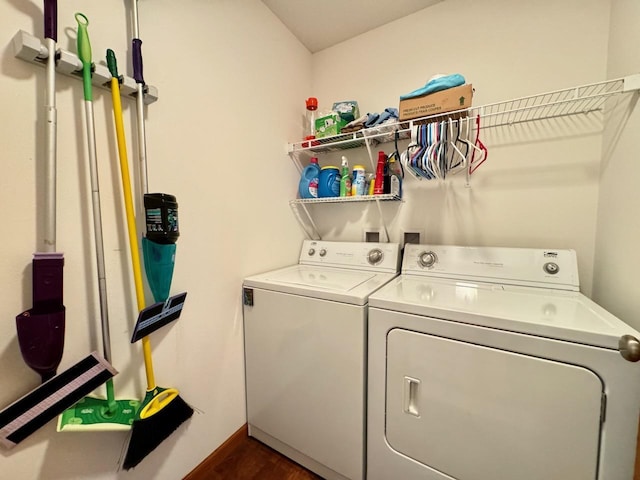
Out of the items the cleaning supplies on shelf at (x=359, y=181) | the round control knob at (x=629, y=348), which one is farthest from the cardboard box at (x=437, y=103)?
the round control knob at (x=629, y=348)

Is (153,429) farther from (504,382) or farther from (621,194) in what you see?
Result: (621,194)

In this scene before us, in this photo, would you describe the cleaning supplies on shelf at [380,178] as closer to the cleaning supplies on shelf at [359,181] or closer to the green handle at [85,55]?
the cleaning supplies on shelf at [359,181]

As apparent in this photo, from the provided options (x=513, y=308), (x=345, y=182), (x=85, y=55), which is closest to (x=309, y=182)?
(x=345, y=182)

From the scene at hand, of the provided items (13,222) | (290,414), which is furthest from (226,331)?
(13,222)

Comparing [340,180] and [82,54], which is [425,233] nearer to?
[340,180]

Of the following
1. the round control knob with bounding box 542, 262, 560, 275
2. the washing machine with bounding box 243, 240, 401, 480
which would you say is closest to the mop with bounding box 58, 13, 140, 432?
the washing machine with bounding box 243, 240, 401, 480

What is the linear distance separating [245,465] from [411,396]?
38.8 inches

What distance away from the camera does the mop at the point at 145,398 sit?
852 mm

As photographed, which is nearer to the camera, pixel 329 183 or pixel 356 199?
pixel 356 199

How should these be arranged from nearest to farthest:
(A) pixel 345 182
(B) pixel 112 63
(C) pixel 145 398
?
(B) pixel 112 63
(C) pixel 145 398
(A) pixel 345 182

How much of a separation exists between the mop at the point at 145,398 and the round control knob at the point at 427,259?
1349mm

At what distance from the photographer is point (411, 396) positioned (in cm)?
98

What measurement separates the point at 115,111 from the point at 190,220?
1.55 feet

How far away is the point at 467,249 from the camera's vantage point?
4.44 ft
